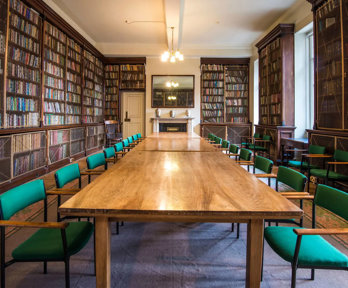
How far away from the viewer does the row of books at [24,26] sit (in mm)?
3865

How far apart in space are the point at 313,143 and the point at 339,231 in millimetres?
3865

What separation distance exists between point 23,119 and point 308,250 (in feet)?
15.2

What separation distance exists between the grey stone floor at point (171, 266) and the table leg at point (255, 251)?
54cm

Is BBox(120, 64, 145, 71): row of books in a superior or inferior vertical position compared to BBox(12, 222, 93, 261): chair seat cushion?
superior

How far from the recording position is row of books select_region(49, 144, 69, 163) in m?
5.20

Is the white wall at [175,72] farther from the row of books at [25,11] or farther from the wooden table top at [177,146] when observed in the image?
the wooden table top at [177,146]

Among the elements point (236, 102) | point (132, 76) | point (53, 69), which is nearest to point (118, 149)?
point (53, 69)

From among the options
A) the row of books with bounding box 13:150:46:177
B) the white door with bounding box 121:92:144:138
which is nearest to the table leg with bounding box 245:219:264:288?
the row of books with bounding box 13:150:46:177

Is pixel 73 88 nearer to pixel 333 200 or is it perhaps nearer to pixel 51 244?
pixel 51 244

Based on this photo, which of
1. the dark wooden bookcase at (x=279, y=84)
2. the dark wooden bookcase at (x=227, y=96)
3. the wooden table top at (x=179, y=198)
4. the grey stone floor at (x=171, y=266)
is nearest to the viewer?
the wooden table top at (x=179, y=198)

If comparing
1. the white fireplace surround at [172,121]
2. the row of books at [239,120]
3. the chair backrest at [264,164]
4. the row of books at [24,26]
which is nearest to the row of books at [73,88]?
the row of books at [24,26]

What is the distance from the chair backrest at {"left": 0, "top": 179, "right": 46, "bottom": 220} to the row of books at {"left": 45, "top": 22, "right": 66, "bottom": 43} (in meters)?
4.58

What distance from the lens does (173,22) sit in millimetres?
5988

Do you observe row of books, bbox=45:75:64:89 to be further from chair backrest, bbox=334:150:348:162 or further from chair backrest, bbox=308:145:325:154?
chair backrest, bbox=334:150:348:162
